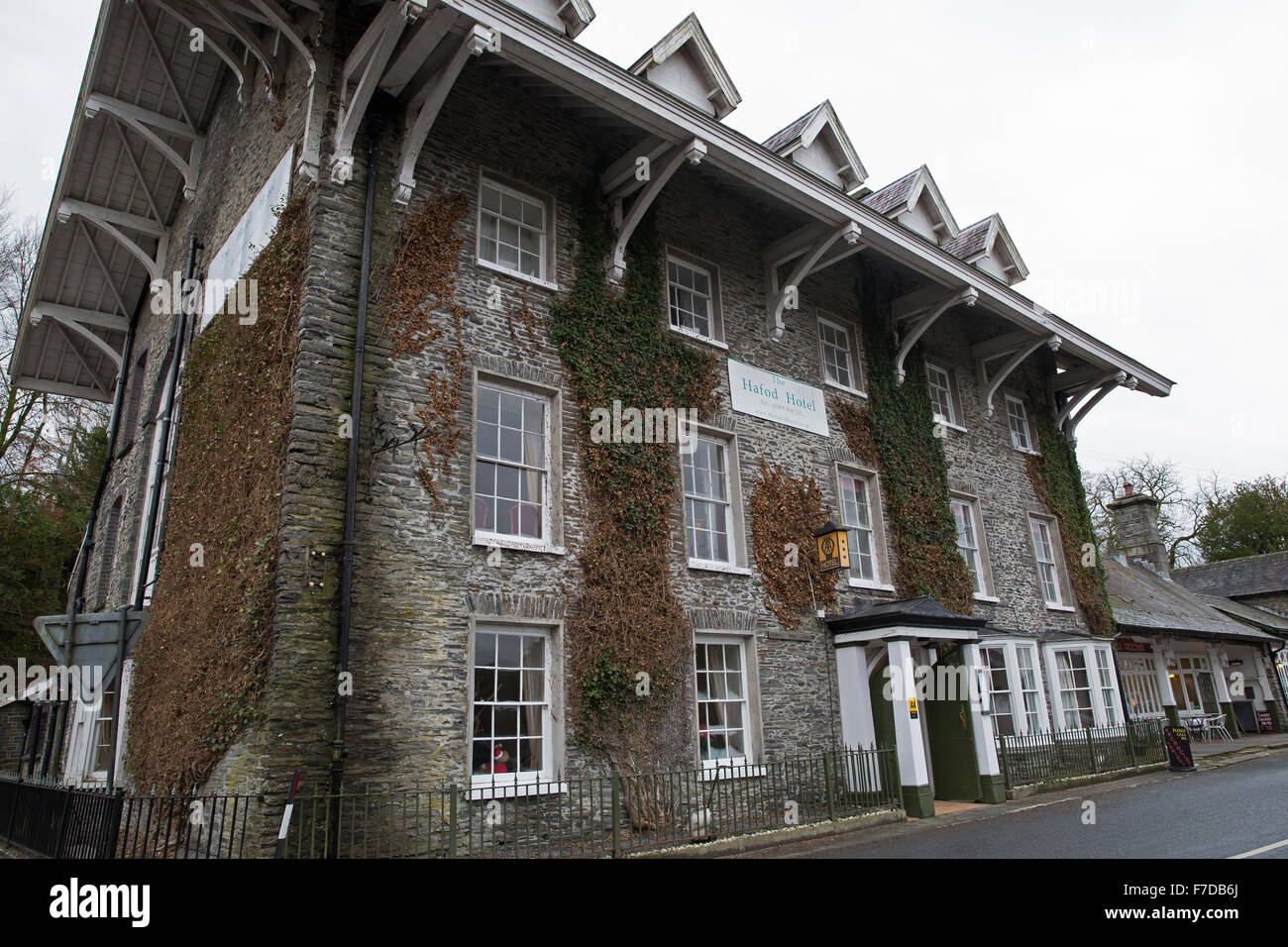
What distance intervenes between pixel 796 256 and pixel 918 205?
17.2 feet

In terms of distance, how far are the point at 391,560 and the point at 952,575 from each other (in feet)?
36.1

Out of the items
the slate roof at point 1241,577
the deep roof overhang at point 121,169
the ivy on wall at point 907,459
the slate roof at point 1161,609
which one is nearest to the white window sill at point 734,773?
the ivy on wall at point 907,459

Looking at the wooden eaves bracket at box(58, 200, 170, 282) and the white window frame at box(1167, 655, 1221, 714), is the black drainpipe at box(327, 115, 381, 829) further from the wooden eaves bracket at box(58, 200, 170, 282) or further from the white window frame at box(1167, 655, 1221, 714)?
the white window frame at box(1167, 655, 1221, 714)

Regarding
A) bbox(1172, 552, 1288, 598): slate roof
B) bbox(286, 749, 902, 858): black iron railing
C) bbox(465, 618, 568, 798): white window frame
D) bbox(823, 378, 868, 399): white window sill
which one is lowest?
bbox(286, 749, 902, 858): black iron railing

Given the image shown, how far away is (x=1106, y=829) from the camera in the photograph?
9711mm

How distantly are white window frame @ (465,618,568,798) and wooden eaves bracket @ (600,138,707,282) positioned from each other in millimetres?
5563

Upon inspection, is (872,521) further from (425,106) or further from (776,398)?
(425,106)

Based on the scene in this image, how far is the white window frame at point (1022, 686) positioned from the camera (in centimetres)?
1541

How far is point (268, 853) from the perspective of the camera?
7.66 meters

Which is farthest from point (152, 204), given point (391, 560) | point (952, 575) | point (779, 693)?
point (952, 575)

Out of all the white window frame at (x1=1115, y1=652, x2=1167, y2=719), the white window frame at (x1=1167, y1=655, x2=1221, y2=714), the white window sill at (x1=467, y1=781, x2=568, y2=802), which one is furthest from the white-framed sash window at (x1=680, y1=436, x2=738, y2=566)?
the white window frame at (x1=1167, y1=655, x2=1221, y2=714)

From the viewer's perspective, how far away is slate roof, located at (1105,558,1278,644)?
22453 millimetres

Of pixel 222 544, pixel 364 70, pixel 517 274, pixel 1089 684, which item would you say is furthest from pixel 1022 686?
pixel 364 70
